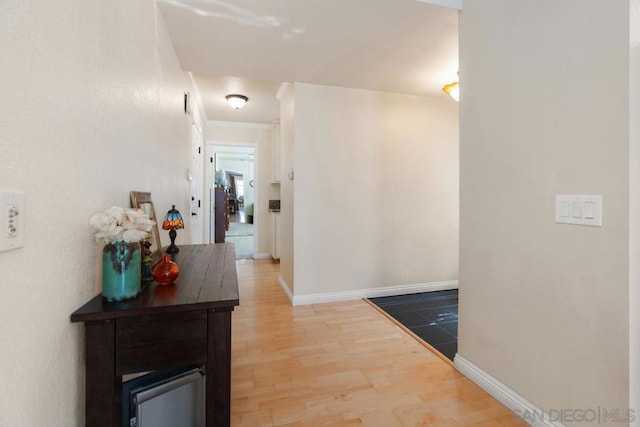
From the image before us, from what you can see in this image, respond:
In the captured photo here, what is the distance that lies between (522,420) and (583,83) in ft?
5.25

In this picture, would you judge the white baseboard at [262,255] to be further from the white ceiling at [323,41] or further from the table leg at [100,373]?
the table leg at [100,373]

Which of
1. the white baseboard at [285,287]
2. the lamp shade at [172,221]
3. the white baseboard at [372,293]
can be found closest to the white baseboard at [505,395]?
the white baseboard at [372,293]

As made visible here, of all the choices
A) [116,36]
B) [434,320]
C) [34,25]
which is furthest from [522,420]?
[116,36]

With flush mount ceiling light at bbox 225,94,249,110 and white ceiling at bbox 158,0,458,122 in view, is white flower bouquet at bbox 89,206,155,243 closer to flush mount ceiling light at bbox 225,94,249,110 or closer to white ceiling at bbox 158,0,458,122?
white ceiling at bbox 158,0,458,122

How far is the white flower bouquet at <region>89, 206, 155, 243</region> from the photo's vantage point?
99cm

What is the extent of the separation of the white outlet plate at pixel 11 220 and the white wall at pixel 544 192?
→ 73.9 inches

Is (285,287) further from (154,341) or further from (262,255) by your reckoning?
(154,341)

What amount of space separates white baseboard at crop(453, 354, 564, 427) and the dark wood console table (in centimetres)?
145

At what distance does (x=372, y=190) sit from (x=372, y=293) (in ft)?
3.79

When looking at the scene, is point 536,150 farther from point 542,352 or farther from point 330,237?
point 330,237

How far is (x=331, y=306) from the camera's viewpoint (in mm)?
3117

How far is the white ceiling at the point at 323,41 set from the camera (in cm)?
190

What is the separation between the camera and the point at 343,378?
188 cm

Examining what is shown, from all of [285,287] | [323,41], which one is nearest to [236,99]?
[323,41]
